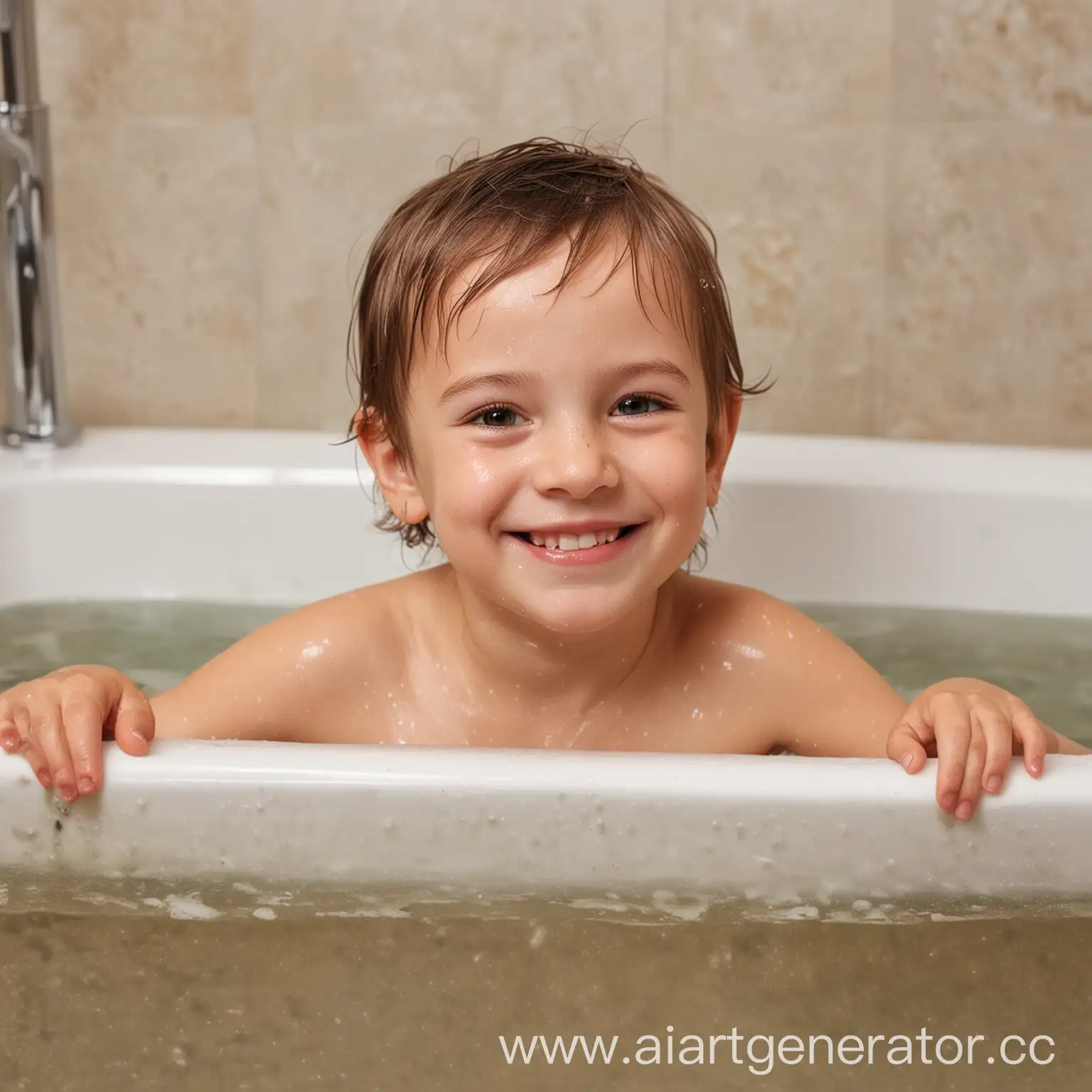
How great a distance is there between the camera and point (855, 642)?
1.46 metres

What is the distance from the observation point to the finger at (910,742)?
83 cm

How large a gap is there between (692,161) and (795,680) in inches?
28.5

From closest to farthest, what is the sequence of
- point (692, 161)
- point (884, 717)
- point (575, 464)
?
point (575, 464) → point (884, 717) → point (692, 161)

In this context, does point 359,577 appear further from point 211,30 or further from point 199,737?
point 211,30

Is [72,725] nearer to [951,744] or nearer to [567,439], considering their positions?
[567,439]

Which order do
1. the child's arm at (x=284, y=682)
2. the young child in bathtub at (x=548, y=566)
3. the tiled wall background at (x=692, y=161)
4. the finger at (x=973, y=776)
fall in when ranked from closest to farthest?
the finger at (x=973, y=776)
the young child in bathtub at (x=548, y=566)
the child's arm at (x=284, y=682)
the tiled wall background at (x=692, y=161)

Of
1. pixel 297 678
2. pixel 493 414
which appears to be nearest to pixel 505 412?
pixel 493 414

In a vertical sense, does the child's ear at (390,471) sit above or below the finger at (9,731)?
above

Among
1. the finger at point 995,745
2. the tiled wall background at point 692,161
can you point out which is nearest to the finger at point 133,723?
the finger at point 995,745

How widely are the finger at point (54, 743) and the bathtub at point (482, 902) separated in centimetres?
1

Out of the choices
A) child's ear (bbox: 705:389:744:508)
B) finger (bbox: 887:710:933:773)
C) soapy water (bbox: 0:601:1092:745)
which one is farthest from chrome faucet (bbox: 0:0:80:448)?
finger (bbox: 887:710:933:773)

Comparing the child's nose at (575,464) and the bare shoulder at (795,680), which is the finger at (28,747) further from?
the bare shoulder at (795,680)

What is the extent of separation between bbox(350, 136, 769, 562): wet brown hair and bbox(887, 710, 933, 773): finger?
27 cm

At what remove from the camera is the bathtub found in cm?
82
